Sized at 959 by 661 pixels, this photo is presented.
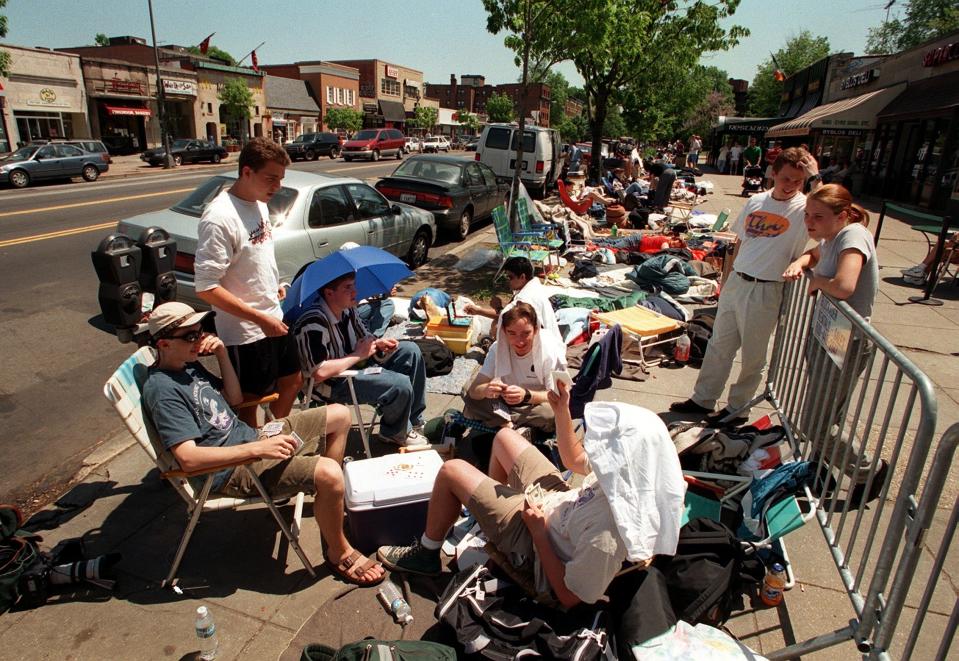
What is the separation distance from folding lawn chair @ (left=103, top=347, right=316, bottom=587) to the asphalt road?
1480mm

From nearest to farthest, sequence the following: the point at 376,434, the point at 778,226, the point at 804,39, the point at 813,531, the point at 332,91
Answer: the point at 813,531
the point at 778,226
the point at 376,434
the point at 804,39
the point at 332,91

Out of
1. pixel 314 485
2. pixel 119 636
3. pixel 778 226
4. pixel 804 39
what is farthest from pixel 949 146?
pixel 804 39

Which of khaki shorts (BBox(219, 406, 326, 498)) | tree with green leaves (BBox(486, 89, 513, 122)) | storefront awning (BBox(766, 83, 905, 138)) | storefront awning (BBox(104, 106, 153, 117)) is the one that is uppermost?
tree with green leaves (BBox(486, 89, 513, 122))

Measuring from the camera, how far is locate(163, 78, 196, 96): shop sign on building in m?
41.1

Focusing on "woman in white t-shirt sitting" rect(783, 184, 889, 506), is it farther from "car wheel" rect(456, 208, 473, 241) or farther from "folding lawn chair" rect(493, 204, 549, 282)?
"car wheel" rect(456, 208, 473, 241)

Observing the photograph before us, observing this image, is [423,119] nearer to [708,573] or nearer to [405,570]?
[405,570]

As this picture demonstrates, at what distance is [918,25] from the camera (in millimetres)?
44531

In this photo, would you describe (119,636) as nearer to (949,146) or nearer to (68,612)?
(68,612)

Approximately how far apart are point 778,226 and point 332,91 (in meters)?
69.6

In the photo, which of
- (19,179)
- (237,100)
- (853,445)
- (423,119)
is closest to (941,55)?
(853,445)

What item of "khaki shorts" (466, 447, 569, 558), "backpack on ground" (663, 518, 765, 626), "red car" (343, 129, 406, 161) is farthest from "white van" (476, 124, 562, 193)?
"red car" (343, 129, 406, 161)

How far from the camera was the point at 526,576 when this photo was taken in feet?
8.16

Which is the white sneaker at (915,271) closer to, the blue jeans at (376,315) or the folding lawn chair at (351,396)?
the blue jeans at (376,315)

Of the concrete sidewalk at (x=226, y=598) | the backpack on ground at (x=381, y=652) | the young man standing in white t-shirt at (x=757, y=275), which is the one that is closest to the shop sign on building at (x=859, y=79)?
the young man standing in white t-shirt at (x=757, y=275)
